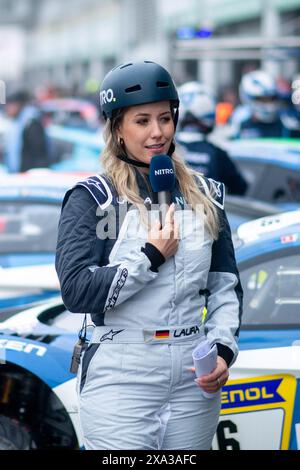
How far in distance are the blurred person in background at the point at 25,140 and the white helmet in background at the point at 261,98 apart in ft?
7.64

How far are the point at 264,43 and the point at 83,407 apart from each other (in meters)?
8.37

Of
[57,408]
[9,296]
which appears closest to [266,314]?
[57,408]

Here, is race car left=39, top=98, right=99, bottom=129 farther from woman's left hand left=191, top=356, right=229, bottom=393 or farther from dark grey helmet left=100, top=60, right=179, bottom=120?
woman's left hand left=191, top=356, right=229, bottom=393

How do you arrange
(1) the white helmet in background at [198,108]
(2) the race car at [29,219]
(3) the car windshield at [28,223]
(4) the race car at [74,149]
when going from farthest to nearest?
1. (4) the race car at [74,149]
2. (1) the white helmet in background at [198,108]
3. (3) the car windshield at [28,223]
4. (2) the race car at [29,219]

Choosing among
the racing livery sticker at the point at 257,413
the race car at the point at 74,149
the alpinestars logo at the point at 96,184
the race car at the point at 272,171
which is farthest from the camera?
the race car at the point at 74,149

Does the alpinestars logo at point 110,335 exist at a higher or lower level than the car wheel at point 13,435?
higher

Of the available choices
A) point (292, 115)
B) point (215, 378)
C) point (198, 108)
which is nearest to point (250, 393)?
point (215, 378)

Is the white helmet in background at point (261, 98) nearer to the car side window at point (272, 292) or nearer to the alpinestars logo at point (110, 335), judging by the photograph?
the car side window at point (272, 292)

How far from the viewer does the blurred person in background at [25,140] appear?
35.5 ft

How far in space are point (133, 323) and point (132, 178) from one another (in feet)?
1.43

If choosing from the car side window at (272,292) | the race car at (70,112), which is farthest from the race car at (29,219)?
the race car at (70,112)

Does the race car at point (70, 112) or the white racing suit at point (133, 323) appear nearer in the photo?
the white racing suit at point (133, 323)

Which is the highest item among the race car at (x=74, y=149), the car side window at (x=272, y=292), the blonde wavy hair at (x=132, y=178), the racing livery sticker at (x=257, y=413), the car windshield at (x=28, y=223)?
the blonde wavy hair at (x=132, y=178)

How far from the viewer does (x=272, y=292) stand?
13.3 ft
